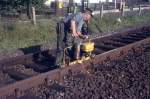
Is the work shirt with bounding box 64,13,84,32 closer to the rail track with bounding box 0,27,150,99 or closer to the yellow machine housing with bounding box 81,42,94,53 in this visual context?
the yellow machine housing with bounding box 81,42,94,53

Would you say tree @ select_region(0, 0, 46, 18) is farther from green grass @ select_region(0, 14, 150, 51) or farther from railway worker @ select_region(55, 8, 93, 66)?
railway worker @ select_region(55, 8, 93, 66)

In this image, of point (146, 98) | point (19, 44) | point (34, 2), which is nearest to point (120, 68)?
point (146, 98)

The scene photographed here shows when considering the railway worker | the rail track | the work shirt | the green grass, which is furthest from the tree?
the work shirt

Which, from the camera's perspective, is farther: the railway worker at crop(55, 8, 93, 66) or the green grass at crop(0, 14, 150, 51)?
the green grass at crop(0, 14, 150, 51)

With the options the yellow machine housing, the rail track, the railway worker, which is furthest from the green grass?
the yellow machine housing

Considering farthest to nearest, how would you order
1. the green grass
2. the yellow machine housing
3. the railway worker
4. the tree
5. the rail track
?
1. the tree
2. the green grass
3. the yellow machine housing
4. the railway worker
5. the rail track

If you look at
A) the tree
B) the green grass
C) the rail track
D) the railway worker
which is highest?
the tree

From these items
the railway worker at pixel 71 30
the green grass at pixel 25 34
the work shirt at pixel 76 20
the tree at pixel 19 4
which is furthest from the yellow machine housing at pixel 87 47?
the tree at pixel 19 4

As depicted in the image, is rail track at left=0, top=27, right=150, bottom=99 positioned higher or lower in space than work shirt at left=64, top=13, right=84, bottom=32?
lower

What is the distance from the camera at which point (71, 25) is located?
8688mm

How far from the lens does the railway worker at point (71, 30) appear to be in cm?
882

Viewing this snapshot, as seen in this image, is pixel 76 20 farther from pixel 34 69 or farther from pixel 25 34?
pixel 25 34

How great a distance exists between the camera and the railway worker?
347 inches

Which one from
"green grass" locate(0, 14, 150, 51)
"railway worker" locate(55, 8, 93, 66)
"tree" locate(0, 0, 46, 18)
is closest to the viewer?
"railway worker" locate(55, 8, 93, 66)
